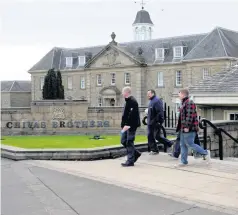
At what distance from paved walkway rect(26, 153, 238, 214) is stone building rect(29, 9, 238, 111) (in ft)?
116

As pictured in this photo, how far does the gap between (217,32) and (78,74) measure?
74.5 ft

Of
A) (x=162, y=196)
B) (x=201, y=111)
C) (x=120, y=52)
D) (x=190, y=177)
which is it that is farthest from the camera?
(x=120, y=52)

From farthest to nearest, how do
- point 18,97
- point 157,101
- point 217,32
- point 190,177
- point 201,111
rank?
point 18,97
point 217,32
point 201,111
point 157,101
point 190,177

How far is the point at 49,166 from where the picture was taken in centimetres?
902

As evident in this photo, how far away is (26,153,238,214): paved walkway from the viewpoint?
5977mm

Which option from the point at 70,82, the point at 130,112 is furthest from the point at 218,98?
the point at 70,82

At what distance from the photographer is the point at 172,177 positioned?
24.8 ft

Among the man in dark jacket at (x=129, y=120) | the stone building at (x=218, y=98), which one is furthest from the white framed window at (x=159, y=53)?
the man in dark jacket at (x=129, y=120)

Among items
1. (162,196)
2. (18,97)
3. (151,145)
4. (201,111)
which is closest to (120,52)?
(18,97)

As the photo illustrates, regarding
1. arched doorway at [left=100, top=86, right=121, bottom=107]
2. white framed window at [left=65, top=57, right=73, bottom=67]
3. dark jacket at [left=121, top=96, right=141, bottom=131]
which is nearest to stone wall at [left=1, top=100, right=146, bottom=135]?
dark jacket at [left=121, top=96, right=141, bottom=131]

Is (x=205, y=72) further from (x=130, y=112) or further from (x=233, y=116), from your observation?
(x=130, y=112)

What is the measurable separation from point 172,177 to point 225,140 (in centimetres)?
552

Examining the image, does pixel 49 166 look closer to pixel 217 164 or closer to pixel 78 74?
pixel 217 164

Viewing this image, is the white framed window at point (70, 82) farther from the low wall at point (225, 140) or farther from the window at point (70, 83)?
the low wall at point (225, 140)
